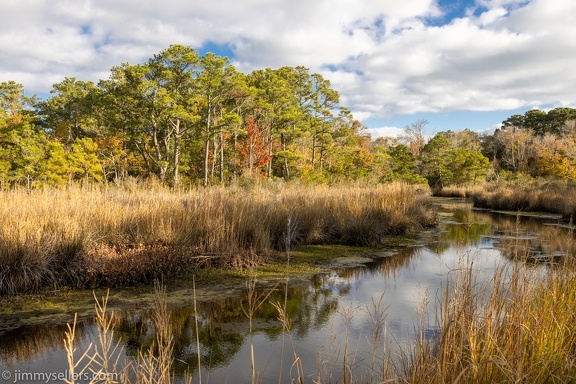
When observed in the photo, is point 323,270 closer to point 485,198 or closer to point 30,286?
point 30,286

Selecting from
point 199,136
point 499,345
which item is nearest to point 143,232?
point 499,345

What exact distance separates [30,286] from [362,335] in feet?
13.9

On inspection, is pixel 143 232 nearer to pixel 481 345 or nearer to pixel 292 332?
pixel 292 332

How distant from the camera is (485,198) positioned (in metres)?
23.6

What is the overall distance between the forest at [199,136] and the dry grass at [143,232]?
868 cm

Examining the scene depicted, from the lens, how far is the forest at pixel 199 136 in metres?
25.2

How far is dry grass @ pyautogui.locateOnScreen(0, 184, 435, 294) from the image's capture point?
5.45m

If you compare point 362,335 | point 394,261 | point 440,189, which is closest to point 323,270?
point 394,261

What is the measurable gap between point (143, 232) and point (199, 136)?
2219cm

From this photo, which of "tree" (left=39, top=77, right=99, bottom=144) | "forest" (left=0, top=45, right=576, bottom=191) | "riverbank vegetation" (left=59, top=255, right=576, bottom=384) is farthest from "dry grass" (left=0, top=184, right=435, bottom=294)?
"tree" (left=39, top=77, right=99, bottom=144)

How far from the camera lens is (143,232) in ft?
22.6

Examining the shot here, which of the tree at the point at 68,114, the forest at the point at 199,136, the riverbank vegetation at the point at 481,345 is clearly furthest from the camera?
the tree at the point at 68,114
